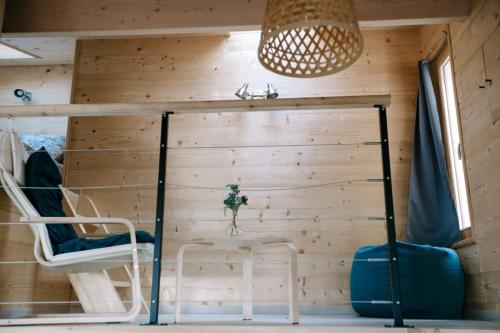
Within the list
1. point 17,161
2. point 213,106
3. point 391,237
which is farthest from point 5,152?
A: point 391,237

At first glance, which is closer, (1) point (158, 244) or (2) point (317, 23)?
(2) point (317, 23)

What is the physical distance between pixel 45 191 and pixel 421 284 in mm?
2367

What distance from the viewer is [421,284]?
3.10 metres

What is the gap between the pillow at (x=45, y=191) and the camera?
241 centimetres

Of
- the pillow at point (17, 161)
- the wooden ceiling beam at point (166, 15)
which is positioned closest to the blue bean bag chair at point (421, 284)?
the wooden ceiling beam at point (166, 15)

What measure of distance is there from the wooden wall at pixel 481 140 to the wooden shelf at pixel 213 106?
109 centimetres

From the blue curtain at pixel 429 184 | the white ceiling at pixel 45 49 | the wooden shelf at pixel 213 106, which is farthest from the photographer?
the white ceiling at pixel 45 49

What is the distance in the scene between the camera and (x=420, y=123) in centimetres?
372

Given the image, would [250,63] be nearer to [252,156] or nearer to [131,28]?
[252,156]

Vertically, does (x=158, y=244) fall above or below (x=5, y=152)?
below

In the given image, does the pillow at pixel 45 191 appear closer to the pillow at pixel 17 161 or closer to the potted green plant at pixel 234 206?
the pillow at pixel 17 161

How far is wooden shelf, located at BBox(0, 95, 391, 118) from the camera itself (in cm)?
206

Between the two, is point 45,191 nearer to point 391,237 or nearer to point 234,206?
point 234,206

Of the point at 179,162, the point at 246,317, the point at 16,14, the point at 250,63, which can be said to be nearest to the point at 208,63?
the point at 250,63
